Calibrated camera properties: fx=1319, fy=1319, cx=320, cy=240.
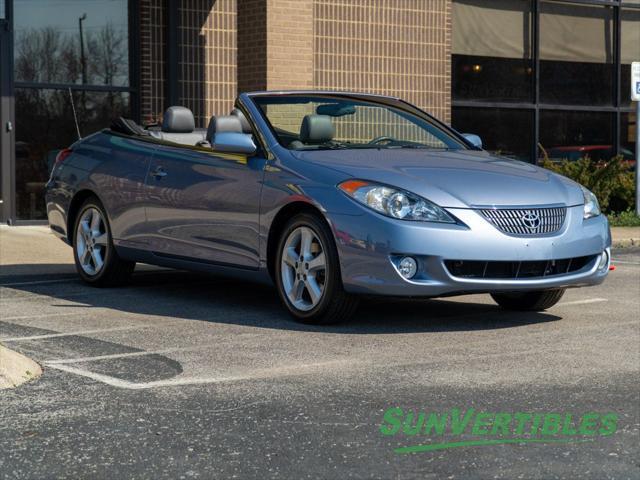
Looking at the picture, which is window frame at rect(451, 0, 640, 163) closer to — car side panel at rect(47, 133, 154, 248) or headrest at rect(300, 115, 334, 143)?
car side panel at rect(47, 133, 154, 248)

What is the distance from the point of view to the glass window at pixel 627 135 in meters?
21.2

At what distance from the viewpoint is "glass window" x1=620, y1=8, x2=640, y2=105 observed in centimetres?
2130

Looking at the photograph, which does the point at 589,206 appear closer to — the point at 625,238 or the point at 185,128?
the point at 185,128

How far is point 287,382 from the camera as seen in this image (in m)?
6.45

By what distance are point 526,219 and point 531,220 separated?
37 mm

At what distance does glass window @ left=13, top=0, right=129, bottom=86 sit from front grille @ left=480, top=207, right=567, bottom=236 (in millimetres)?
9741

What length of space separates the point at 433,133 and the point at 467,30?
32.8 feet

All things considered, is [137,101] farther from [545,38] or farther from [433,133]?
[433,133]

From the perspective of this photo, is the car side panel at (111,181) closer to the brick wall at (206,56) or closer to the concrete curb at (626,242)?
Answer: the brick wall at (206,56)

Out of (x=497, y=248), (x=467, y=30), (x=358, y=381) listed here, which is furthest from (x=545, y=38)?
(x=358, y=381)

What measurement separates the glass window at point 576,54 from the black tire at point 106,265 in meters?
11.3

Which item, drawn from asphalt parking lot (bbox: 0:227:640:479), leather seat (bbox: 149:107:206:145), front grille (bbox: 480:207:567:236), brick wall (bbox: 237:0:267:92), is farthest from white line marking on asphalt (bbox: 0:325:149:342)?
brick wall (bbox: 237:0:267:92)

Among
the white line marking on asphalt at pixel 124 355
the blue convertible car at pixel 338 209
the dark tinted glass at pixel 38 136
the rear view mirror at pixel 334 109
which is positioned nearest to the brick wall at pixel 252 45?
the dark tinted glass at pixel 38 136

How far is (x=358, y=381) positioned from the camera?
6477 mm
